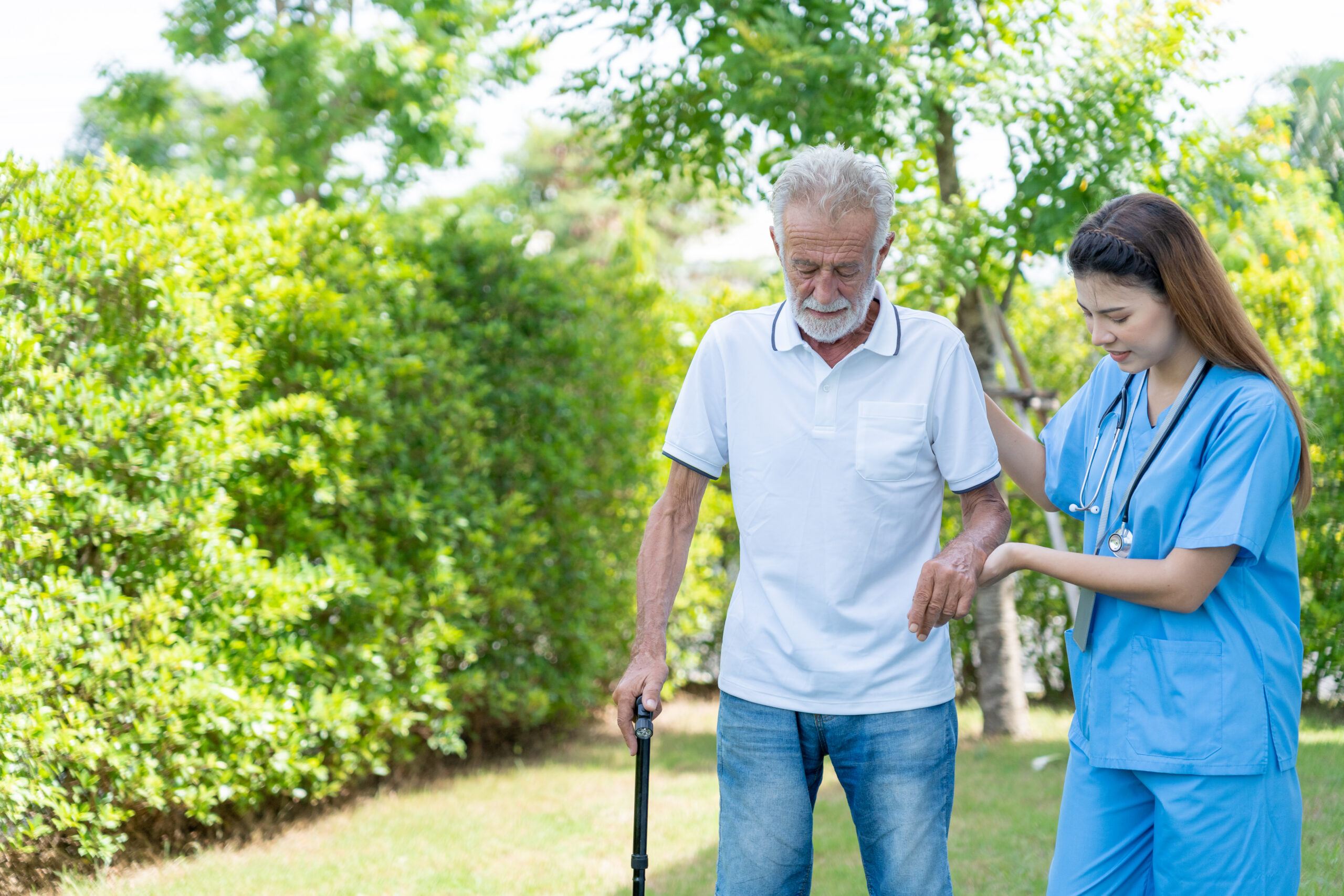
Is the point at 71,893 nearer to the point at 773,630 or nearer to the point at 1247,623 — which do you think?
the point at 773,630

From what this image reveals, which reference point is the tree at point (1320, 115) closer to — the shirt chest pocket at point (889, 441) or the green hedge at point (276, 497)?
the green hedge at point (276, 497)

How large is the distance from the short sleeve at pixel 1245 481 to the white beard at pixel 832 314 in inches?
29.2

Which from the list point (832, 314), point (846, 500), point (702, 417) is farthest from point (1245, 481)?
point (702, 417)

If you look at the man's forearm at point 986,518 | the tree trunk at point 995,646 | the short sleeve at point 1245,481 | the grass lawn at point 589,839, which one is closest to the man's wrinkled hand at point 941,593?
the man's forearm at point 986,518

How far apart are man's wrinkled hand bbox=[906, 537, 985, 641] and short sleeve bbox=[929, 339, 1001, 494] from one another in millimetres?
234

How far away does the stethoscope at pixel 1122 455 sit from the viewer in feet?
6.95

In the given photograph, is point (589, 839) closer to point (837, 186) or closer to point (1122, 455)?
point (1122, 455)

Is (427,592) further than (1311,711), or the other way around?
(1311,711)

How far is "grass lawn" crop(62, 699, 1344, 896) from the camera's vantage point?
4.12 m

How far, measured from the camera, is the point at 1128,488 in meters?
2.17

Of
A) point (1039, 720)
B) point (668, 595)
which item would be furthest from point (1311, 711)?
point (668, 595)

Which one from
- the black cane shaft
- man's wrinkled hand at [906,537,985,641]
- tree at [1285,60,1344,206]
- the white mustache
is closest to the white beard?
the white mustache

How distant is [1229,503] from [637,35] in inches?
183

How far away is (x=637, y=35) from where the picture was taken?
19.0 ft
